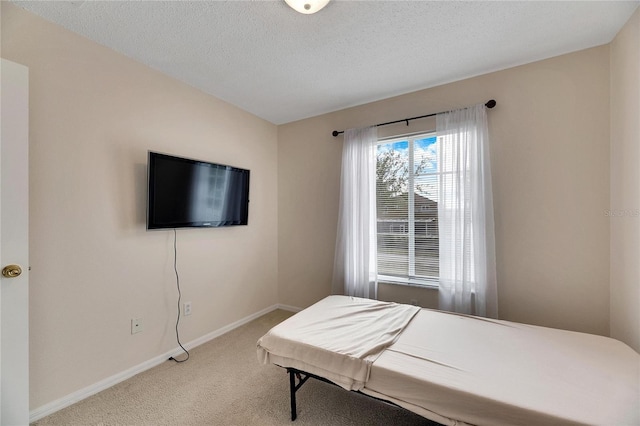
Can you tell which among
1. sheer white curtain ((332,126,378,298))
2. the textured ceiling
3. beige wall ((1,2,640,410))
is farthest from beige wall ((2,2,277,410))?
sheer white curtain ((332,126,378,298))

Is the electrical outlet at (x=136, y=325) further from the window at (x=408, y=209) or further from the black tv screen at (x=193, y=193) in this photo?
the window at (x=408, y=209)

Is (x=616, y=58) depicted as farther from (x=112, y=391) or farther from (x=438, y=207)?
(x=112, y=391)

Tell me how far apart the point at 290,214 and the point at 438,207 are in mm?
1913

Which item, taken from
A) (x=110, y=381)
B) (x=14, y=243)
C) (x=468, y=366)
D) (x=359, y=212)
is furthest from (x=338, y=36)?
(x=110, y=381)

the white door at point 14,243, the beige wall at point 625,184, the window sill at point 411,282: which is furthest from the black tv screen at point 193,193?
the beige wall at point 625,184

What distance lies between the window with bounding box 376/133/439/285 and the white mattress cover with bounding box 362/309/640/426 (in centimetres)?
97

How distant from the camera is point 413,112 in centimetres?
272

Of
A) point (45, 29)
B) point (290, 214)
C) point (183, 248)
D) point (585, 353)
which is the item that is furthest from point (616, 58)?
point (45, 29)

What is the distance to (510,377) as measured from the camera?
1.30 m

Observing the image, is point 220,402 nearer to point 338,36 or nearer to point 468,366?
point 468,366

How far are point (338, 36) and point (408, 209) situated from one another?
5.66 feet

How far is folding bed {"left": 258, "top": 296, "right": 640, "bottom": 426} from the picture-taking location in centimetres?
113

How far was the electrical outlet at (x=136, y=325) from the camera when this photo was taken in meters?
2.14

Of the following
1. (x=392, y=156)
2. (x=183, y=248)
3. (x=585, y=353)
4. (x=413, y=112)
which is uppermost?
(x=413, y=112)
